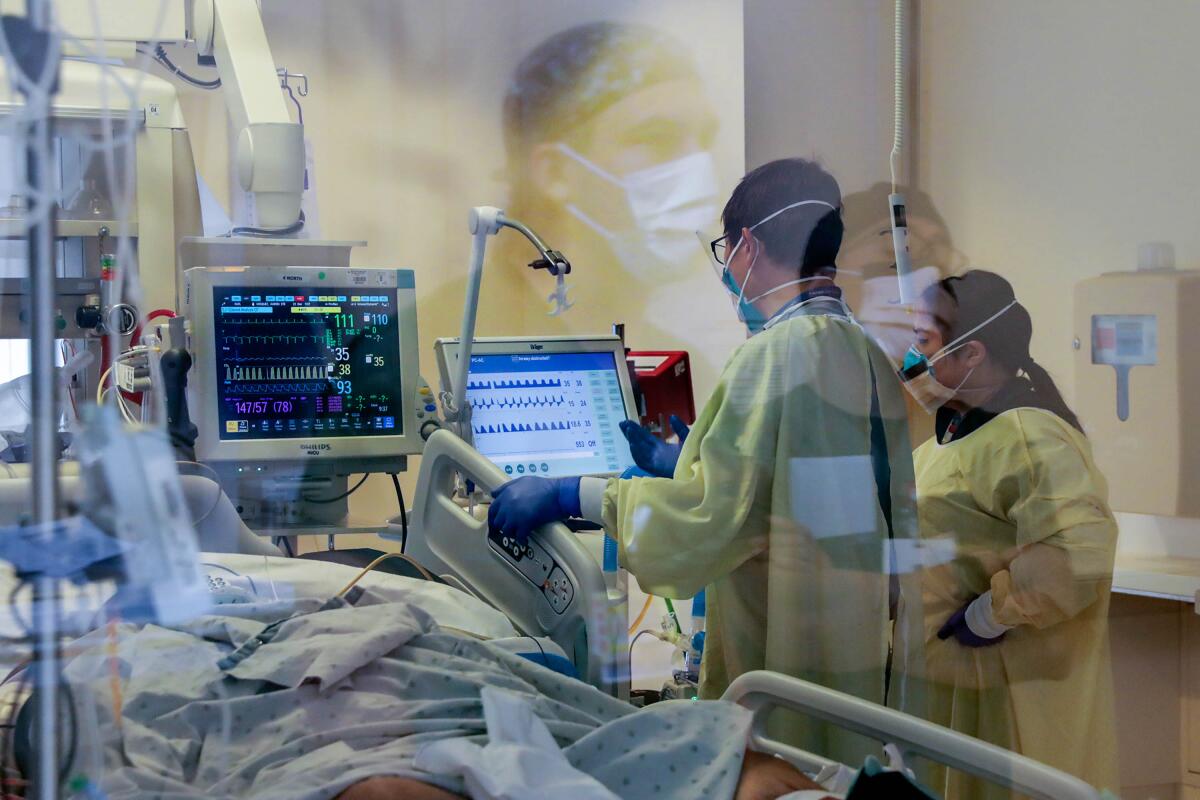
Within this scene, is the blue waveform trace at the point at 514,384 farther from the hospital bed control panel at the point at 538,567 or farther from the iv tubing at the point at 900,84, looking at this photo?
the iv tubing at the point at 900,84

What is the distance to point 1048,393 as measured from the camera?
1.90 metres

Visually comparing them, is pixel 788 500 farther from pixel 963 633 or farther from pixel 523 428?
pixel 523 428

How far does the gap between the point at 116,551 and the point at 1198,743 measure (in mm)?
1942

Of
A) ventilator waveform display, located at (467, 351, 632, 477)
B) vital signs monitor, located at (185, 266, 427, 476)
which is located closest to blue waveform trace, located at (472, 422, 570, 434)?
ventilator waveform display, located at (467, 351, 632, 477)

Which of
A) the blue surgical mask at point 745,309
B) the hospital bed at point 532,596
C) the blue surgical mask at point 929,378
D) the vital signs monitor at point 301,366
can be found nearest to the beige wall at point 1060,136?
the blue surgical mask at point 929,378

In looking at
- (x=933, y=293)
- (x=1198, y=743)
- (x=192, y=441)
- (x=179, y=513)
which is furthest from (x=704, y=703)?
(x=1198, y=743)

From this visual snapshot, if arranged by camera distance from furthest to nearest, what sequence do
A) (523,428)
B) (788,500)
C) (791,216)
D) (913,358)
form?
(523,428) < (913,358) < (791,216) < (788,500)

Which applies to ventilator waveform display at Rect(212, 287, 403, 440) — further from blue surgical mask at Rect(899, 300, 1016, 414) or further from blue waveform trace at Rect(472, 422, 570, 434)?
blue surgical mask at Rect(899, 300, 1016, 414)

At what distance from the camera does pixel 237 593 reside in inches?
56.2

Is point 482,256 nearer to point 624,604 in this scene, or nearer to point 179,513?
point 624,604

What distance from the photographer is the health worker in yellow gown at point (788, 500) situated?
1.53 metres

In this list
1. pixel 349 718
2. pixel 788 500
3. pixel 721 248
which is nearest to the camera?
pixel 349 718

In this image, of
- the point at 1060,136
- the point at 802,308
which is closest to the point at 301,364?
the point at 802,308

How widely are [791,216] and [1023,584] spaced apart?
694mm
